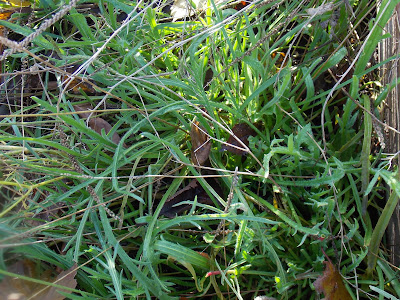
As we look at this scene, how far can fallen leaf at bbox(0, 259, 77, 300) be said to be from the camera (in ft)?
3.06

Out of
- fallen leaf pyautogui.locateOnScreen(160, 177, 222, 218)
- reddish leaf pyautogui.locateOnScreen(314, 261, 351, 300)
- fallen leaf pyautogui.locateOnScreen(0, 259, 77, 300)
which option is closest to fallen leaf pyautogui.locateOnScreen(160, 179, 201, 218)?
fallen leaf pyautogui.locateOnScreen(160, 177, 222, 218)

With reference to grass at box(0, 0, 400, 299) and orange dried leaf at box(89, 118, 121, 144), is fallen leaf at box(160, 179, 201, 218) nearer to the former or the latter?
grass at box(0, 0, 400, 299)

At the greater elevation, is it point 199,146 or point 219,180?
point 199,146

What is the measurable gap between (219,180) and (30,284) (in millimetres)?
667

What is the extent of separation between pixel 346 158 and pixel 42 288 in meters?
1.05

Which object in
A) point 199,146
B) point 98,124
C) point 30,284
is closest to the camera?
point 30,284

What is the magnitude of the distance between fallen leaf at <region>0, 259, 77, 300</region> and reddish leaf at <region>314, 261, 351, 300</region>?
72 centimetres

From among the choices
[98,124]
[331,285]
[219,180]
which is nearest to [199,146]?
[219,180]

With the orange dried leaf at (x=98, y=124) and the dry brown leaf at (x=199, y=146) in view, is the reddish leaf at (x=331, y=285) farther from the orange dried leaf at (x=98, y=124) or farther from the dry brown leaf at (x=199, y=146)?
the orange dried leaf at (x=98, y=124)

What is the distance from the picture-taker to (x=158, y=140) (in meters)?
1.29

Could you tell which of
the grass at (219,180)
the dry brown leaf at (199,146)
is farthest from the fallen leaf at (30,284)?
Answer: the dry brown leaf at (199,146)

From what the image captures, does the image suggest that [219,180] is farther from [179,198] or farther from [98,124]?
[98,124]

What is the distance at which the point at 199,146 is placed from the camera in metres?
1.37

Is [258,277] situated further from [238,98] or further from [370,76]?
[370,76]
